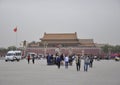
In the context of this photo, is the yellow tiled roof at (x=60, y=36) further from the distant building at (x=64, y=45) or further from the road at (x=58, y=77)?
the road at (x=58, y=77)

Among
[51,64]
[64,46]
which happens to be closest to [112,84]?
[51,64]

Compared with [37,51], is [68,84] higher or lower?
higher

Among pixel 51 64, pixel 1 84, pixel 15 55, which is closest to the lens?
pixel 1 84

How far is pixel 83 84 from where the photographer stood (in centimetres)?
1176

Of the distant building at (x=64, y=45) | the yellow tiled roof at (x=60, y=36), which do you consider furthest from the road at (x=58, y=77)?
the yellow tiled roof at (x=60, y=36)

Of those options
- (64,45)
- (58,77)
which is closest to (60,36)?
(64,45)

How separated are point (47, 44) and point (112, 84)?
78850 millimetres

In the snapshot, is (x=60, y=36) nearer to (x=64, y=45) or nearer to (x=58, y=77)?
(x=64, y=45)

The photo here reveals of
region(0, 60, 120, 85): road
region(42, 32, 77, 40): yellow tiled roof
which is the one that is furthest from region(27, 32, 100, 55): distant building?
region(0, 60, 120, 85): road

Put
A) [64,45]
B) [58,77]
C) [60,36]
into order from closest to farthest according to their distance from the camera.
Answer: [58,77], [64,45], [60,36]

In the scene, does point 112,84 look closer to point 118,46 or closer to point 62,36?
point 62,36

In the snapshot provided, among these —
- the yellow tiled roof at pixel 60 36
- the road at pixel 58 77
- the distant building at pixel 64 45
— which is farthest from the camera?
the yellow tiled roof at pixel 60 36

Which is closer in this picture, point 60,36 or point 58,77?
point 58,77

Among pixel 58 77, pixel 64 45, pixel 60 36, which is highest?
pixel 58 77
